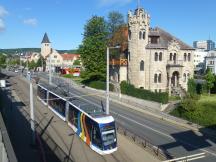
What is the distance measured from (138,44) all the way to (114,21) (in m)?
23.8

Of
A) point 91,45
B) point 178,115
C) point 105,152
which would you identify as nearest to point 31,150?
point 105,152

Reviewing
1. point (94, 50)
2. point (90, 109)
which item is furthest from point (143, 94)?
point (90, 109)

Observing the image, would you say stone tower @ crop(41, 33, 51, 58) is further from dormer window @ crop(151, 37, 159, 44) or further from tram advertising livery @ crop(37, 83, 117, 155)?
tram advertising livery @ crop(37, 83, 117, 155)

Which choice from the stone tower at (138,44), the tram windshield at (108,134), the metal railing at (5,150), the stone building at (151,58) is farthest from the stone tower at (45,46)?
the metal railing at (5,150)

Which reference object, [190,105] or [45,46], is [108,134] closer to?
[190,105]

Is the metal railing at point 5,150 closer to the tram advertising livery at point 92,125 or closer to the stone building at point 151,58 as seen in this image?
the tram advertising livery at point 92,125

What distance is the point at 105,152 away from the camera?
84.8 ft

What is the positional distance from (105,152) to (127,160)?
1.99 metres

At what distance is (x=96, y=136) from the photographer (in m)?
26.7

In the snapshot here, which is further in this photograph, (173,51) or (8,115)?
(173,51)

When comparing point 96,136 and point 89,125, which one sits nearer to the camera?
point 96,136

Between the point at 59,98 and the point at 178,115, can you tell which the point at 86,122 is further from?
the point at 178,115

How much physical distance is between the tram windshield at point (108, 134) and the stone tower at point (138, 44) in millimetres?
35570

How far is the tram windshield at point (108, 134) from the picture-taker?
26.0 m
